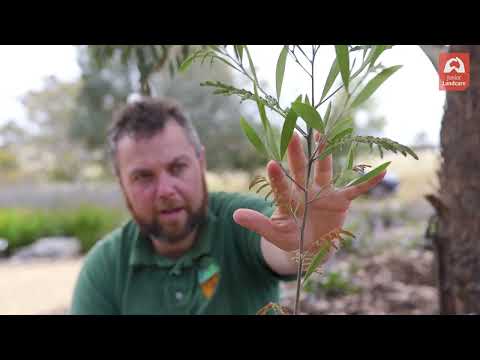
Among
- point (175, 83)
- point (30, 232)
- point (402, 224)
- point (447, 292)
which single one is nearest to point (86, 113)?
point (30, 232)

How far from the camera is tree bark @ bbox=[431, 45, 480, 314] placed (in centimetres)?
142

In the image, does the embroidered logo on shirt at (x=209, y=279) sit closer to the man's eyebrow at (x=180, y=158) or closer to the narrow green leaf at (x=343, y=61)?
the man's eyebrow at (x=180, y=158)

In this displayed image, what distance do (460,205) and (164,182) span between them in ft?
3.07

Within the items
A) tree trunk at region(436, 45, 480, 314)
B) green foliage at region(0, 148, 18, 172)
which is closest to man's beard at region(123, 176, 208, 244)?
tree trunk at region(436, 45, 480, 314)

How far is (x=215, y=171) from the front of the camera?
4789mm

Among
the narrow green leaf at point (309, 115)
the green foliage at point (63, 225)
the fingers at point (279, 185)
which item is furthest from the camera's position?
the green foliage at point (63, 225)

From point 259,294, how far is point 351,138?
92 cm

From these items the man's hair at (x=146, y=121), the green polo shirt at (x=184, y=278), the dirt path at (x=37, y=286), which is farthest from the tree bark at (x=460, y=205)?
the dirt path at (x=37, y=286)

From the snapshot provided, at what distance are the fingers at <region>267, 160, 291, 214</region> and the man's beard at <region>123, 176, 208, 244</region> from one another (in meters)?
0.79

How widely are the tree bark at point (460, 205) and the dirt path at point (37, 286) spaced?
8.71 ft

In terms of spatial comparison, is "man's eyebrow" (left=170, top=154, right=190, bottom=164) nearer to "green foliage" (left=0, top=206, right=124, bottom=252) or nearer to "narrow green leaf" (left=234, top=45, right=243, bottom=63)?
"narrow green leaf" (left=234, top=45, right=243, bottom=63)

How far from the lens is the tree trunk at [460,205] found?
142 centimetres

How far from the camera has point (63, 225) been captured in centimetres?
595

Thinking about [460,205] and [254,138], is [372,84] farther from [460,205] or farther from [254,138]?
[460,205]
